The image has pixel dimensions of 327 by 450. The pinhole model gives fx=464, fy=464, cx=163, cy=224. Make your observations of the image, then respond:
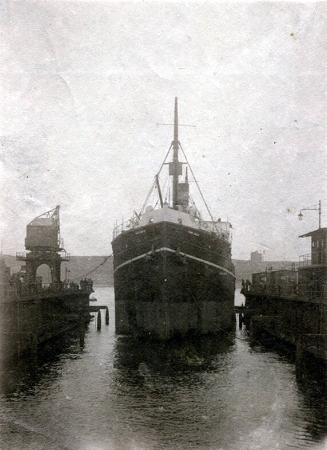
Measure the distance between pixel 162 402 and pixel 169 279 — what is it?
9548mm

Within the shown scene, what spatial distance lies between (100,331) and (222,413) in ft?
72.2

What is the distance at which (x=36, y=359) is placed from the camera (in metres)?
21.6

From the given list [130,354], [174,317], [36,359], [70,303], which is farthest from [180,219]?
[70,303]

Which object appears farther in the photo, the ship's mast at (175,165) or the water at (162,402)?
the ship's mast at (175,165)

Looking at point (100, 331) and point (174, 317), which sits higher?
point (174, 317)

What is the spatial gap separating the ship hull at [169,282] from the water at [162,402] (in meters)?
2.06

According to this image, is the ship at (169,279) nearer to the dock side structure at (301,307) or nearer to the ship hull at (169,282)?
the ship hull at (169,282)

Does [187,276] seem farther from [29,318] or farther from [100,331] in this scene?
[100,331]

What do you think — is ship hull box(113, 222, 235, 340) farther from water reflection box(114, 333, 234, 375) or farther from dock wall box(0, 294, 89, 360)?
dock wall box(0, 294, 89, 360)

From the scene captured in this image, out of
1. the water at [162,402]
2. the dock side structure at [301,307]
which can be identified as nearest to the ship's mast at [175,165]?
the dock side structure at [301,307]

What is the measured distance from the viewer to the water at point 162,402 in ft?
40.3

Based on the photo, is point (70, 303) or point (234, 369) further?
point (70, 303)

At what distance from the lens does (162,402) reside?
15281 millimetres

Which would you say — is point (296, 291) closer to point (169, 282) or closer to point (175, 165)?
point (169, 282)
